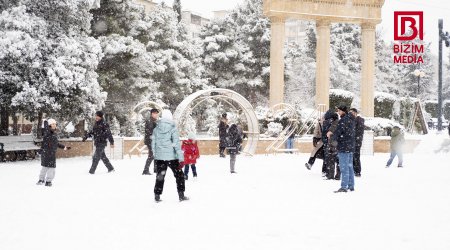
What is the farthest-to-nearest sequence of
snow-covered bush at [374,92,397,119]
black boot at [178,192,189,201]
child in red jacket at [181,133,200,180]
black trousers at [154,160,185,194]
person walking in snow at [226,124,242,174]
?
snow-covered bush at [374,92,397,119] < person walking in snow at [226,124,242,174] < child in red jacket at [181,133,200,180] < black boot at [178,192,189,201] < black trousers at [154,160,185,194]

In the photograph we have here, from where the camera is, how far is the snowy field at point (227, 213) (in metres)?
6.62

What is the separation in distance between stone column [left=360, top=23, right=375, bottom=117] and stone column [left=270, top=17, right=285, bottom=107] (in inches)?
187

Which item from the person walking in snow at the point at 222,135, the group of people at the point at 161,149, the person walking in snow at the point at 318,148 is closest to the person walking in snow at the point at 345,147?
the person walking in snow at the point at 318,148

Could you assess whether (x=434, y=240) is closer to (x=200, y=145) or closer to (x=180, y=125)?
(x=180, y=125)

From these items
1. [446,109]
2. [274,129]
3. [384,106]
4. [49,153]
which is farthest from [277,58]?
[446,109]

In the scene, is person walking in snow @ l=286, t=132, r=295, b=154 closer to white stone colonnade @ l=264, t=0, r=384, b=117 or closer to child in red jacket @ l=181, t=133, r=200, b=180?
white stone colonnade @ l=264, t=0, r=384, b=117

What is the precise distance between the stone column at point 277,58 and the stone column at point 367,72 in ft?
15.6

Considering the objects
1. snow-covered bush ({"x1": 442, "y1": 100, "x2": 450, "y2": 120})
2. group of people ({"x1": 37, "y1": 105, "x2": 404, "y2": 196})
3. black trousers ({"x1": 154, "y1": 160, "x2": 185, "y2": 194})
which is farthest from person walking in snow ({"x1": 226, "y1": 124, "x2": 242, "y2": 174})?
snow-covered bush ({"x1": 442, "y1": 100, "x2": 450, "y2": 120})

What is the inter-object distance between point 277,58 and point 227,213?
67.5ft

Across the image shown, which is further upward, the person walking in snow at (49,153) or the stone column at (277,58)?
the stone column at (277,58)

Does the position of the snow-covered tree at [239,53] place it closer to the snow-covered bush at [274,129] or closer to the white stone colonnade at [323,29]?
the white stone colonnade at [323,29]

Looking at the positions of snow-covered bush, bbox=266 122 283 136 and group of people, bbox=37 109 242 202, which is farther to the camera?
snow-covered bush, bbox=266 122 283 136

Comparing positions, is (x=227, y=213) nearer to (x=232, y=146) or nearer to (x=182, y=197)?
(x=182, y=197)

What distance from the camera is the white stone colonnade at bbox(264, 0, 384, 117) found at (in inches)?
1113
